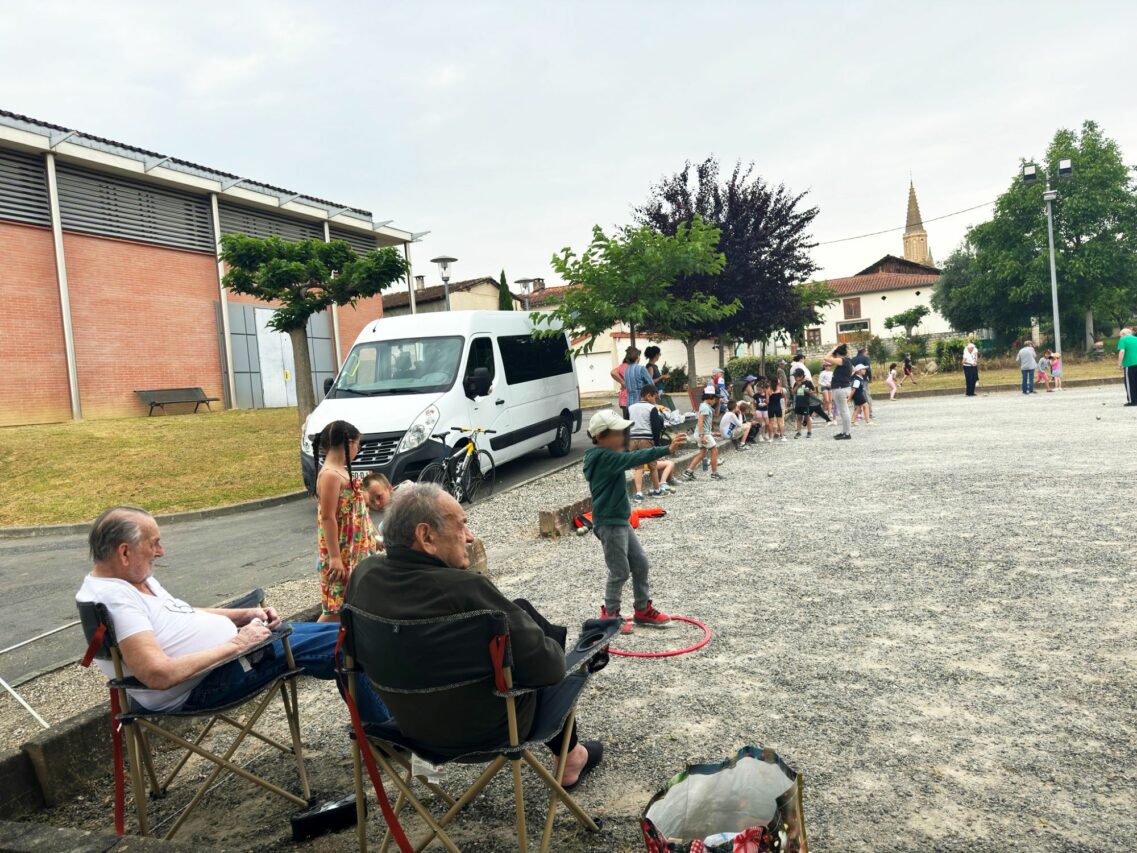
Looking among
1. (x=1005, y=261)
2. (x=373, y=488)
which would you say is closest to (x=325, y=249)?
(x=373, y=488)

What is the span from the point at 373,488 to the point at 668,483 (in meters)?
6.39

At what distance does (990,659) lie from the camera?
418cm

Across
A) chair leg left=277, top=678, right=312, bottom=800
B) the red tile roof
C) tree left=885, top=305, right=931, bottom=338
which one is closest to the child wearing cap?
chair leg left=277, top=678, right=312, bottom=800

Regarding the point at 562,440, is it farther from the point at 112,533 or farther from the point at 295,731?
the point at 112,533

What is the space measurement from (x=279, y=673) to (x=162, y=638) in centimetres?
45

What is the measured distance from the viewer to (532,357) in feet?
44.2

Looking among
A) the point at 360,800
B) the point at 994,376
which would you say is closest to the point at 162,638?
the point at 360,800

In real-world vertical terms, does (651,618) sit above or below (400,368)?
below

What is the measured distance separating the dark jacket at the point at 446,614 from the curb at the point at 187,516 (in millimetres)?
9617

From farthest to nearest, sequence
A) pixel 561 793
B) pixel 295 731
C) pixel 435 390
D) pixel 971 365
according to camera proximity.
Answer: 1. pixel 971 365
2. pixel 435 390
3. pixel 295 731
4. pixel 561 793

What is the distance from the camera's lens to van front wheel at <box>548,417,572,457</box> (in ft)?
47.7

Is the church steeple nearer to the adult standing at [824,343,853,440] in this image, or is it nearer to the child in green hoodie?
the adult standing at [824,343,853,440]

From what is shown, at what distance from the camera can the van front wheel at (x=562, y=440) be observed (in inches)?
572

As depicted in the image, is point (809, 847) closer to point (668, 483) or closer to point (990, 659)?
point (990, 659)
